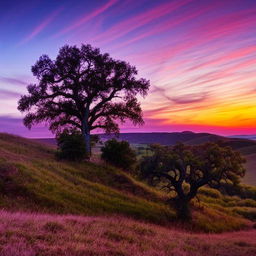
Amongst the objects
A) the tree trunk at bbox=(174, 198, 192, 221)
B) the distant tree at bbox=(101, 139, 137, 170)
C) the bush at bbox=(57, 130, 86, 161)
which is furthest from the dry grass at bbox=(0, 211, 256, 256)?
the distant tree at bbox=(101, 139, 137, 170)

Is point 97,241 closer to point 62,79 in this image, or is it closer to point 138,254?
point 138,254

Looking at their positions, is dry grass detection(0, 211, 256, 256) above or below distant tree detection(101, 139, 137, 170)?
below

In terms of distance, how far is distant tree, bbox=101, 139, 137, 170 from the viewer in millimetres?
41688

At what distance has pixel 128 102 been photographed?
1801 inches

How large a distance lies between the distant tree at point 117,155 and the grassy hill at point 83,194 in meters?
2.72

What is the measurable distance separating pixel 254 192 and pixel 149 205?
5020 centimetres

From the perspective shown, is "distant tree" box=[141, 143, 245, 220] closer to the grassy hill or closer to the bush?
the grassy hill

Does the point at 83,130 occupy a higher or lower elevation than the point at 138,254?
higher

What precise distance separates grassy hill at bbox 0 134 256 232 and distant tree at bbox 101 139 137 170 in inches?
107

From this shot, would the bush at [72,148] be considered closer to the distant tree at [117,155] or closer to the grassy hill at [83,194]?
the grassy hill at [83,194]

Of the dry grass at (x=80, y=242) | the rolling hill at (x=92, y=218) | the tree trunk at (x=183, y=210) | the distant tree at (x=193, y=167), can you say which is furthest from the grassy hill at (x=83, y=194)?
the dry grass at (x=80, y=242)

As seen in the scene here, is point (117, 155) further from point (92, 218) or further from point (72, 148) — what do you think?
point (92, 218)

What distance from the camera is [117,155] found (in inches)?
1640

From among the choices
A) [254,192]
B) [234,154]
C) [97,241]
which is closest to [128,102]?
[234,154]
